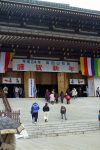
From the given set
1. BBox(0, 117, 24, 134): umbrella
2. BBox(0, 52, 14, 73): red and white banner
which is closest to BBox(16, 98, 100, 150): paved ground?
BBox(0, 117, 24, 134): umbrella

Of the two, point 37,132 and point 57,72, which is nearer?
point 37,132

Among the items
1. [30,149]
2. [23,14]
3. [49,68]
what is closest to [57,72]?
[49,68]

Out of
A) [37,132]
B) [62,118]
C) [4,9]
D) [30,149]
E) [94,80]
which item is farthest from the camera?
Answer: [94,80]

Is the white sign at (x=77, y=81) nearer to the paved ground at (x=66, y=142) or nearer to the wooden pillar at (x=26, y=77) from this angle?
the wooden pillar at (x=26, y=77)

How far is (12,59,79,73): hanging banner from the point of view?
3022cm

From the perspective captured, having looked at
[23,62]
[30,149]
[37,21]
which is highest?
[37,21]

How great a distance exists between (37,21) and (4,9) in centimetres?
345

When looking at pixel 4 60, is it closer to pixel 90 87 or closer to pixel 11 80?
pixel 11 80

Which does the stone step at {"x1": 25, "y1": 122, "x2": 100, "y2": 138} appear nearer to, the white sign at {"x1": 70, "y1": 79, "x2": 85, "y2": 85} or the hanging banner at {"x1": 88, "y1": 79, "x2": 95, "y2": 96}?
the white sign at {"x1": 70, "y1": 79, "x2": 85, "y2": 85}

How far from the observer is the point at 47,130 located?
19719mm

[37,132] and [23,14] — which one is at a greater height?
[23,14]

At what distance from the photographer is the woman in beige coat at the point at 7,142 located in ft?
28.5

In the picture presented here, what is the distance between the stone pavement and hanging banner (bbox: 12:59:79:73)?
12140mm

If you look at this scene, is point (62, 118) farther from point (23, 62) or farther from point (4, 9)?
point (4, 9)
